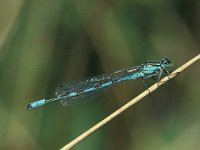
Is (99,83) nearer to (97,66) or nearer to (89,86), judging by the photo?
(89,86)

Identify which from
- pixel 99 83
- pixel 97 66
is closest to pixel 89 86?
pixel 99 83

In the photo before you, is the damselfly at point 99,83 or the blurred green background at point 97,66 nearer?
the damselfly at point 99,83

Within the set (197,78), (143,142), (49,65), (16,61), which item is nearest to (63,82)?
(49,65)

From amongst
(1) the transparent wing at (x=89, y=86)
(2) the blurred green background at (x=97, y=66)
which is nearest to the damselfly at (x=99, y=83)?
(1) the transparent wing at (x=89, y=86)

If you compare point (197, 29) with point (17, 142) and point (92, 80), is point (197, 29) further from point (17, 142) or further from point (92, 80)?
point (17, 142)

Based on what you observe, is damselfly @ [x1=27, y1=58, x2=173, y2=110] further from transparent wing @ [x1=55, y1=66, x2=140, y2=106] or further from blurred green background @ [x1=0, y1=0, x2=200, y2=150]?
blurred green background @ [x1=0, y1=0, x2=200, y2=150]

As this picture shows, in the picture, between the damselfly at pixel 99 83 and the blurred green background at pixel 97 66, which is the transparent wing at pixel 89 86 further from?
Result: the blurred green background at pixel 97 66
